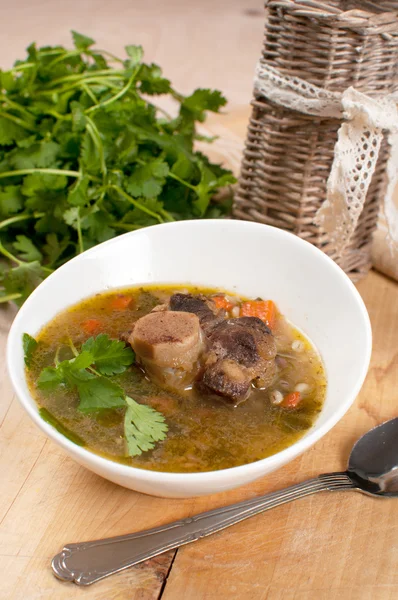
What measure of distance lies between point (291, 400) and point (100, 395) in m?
0.54

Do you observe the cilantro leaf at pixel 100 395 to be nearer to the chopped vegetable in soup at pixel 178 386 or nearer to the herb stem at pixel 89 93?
the chopped vegetable in soup at pixel 178 386

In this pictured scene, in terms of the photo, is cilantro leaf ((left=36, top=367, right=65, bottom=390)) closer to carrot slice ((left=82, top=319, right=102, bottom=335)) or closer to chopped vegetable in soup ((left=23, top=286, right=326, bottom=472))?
chopped vegetable in soup ((left=23, top=286, right=326, bottom=472))

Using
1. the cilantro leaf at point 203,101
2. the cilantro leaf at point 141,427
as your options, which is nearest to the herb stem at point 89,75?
the cilantro leaf at point 203,101

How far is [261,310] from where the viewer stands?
7.54ft

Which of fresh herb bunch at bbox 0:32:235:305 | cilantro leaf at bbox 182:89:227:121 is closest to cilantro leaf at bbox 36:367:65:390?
fresh herb bunch at bbox 0:32:235:305

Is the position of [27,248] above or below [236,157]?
below

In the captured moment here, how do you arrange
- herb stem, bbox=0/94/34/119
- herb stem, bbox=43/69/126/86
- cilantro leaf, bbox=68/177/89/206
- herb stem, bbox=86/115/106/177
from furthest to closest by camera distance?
herb stem, bbox=43/69/126/86 < herb stem, bbox=0/94/34/119 < herb stem, bbox=86/115/106/177 < cilantro leaf, bbox=68/177/89/206

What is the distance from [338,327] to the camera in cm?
211

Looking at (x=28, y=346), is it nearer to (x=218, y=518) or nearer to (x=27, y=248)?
(x=218, y=518)

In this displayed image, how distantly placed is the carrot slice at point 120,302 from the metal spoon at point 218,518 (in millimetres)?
791

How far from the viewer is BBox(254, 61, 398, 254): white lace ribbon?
2.30 meters

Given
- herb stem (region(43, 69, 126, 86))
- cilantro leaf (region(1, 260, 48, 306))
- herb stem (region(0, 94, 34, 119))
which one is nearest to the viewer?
cilantro leaf (region(1, 260, 48, 306))

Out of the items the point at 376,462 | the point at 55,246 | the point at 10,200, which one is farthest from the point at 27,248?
the point at 376,462

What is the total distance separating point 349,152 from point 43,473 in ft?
4.77
